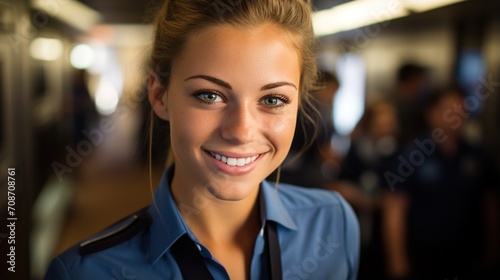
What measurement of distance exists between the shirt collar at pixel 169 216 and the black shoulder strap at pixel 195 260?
2cm

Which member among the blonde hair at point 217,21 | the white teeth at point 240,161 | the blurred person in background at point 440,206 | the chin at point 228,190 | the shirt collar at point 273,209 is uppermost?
the blonde hair at point 217,21

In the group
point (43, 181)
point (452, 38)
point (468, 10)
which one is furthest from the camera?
point (452, 38)

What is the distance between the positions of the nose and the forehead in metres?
→ 0.05

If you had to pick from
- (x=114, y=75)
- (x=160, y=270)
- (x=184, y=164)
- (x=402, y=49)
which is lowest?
(x=160, y=270)

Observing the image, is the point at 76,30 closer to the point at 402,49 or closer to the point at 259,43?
the point at 259,43

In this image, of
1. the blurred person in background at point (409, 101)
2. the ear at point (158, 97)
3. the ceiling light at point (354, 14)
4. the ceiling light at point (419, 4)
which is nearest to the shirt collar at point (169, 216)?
the ear at point (158, 97)

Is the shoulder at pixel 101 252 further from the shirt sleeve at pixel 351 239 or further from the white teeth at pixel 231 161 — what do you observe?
the shirt sleeve at pixel 351 239

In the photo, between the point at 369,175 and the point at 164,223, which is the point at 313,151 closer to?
the point at 369,175

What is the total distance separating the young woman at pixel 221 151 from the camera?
2.11 ft

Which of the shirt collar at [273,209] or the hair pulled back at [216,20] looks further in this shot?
the shirt collar at [273,209]

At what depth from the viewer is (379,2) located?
1111mm

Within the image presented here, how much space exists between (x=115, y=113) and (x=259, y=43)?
67 centimetres

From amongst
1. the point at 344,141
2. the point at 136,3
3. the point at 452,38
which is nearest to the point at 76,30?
the point at 136,3

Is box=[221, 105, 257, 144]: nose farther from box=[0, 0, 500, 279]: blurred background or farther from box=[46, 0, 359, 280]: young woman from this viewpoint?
box=[0, 0, 500, 279]: blurred background
